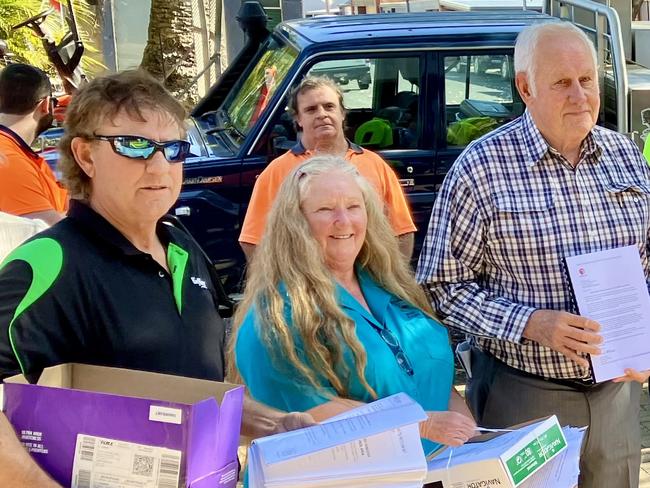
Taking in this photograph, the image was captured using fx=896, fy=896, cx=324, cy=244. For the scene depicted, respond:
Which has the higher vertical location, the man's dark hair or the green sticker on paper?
the man's dark hair

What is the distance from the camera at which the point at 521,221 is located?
2594 millimetres

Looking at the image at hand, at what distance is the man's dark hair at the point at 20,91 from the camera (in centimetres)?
426

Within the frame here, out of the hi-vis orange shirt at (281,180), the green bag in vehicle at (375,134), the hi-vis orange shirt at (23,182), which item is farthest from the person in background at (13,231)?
the green bag in vehicle at (375,134)

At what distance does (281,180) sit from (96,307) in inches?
101

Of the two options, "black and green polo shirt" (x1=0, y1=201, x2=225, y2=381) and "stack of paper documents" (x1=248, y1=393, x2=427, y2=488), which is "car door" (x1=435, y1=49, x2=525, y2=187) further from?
"stack of paper documents" (x1=248, y1=393, x2=427, y2=488)

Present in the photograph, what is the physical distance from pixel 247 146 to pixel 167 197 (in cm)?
343

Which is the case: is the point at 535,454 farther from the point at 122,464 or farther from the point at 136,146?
the point at 136,146

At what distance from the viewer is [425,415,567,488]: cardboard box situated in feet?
5.66

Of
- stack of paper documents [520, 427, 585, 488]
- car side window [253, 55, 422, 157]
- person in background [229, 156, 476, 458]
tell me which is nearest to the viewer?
stack of paper documents [520, 427, 585, 488]

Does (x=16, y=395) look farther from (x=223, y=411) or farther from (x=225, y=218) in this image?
(x=225, y=218)

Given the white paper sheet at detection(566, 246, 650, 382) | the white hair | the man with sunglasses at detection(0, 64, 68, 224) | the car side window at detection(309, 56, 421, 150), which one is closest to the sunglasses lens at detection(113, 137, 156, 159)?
the white paper sheet at detection(566, 246, 650, 382)

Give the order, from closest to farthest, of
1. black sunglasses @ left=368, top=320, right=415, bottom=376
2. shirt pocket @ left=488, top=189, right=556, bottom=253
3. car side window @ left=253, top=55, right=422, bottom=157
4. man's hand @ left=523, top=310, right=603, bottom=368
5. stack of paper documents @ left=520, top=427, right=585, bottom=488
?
stack of paper documents @ left=520, top=427, right=585, bottom=488 < black sunglasses @ left=368, top=320, right=415, bottom=376 < man's hand @ left=523, top=310, right=603, bottom=368 < shirt pocket @ left=488, top=189, right=556, bottom=253 < car side window @ left=253, top=55, right=422, bottom=157

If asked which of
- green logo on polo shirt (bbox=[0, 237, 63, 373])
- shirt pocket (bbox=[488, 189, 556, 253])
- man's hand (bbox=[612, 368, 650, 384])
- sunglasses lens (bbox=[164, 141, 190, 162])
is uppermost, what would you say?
sunglasses lens (bbox=[164, 141, 190, 162])

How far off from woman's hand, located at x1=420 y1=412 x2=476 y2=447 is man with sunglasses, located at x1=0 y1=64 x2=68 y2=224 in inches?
86.8
